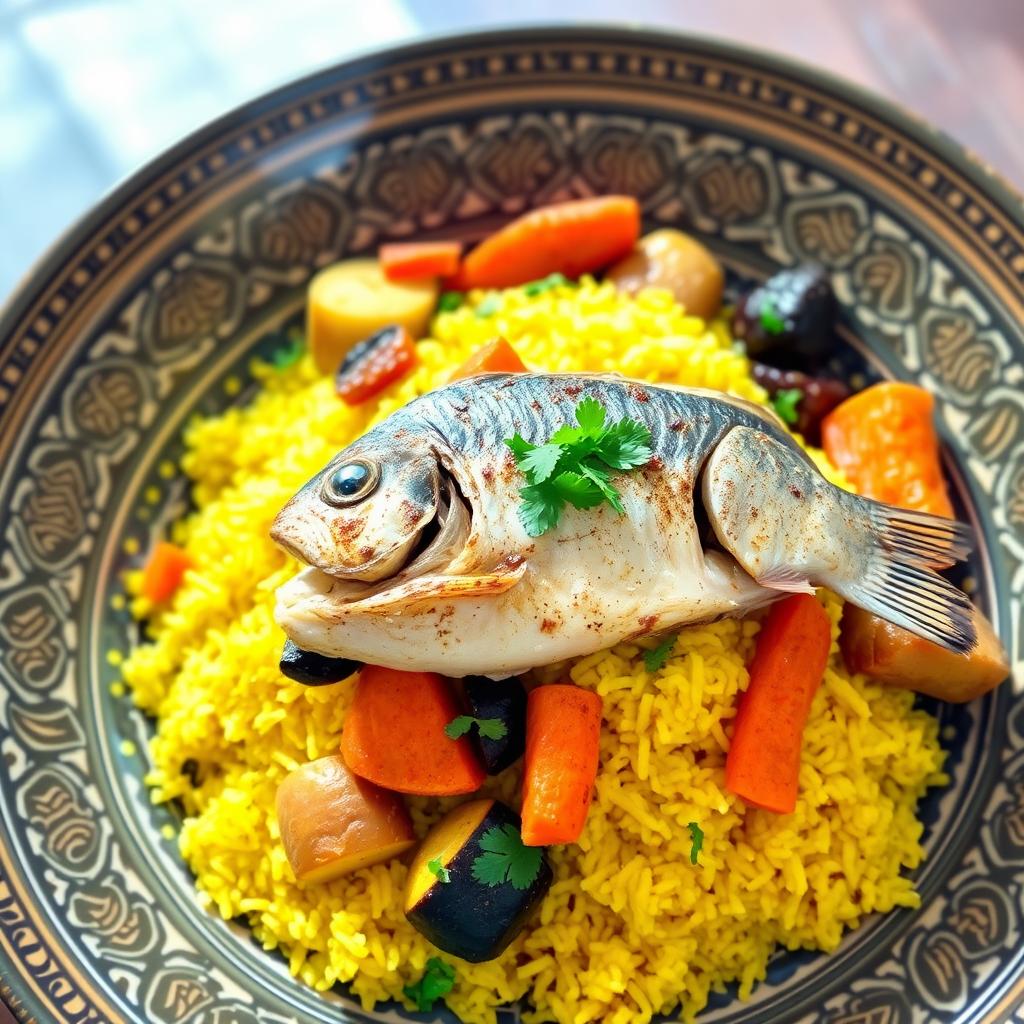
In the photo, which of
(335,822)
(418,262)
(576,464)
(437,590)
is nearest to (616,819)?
(335,822)

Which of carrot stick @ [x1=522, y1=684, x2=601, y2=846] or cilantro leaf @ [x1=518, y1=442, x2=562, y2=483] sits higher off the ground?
cilantro leaf @ [x1=518, y1=442, x2=562, y2=483]

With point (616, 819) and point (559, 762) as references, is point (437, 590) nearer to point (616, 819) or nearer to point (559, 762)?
point (559, 762)

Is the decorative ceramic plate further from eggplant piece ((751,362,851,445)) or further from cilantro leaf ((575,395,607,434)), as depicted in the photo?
cilantro leaf ((575,395,607,434))

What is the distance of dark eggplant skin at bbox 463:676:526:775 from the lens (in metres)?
3.05

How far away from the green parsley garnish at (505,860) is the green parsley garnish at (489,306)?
5.99ft

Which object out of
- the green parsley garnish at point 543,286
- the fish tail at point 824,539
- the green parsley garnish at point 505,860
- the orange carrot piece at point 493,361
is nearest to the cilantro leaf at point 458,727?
the green parsley garnish at point 505,860

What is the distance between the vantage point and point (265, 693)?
3395mm

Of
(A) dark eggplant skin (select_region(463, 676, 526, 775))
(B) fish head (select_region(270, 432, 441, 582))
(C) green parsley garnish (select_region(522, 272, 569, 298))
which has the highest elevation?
(C) green parsley garnish (select_region(522, 272, 569, 298))

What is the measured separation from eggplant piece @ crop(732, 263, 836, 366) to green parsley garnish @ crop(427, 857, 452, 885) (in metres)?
2.15

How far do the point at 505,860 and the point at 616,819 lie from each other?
372 mm

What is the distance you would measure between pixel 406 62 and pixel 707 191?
4.08ft

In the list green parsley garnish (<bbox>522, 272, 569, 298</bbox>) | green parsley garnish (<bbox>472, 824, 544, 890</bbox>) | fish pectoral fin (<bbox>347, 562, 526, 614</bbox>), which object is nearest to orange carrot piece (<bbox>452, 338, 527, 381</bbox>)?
green parsley garnish (<bbox>522, 272, 569, 298</bbox>)

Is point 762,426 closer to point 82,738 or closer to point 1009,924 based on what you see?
point 1009,924

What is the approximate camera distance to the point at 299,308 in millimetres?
4254
